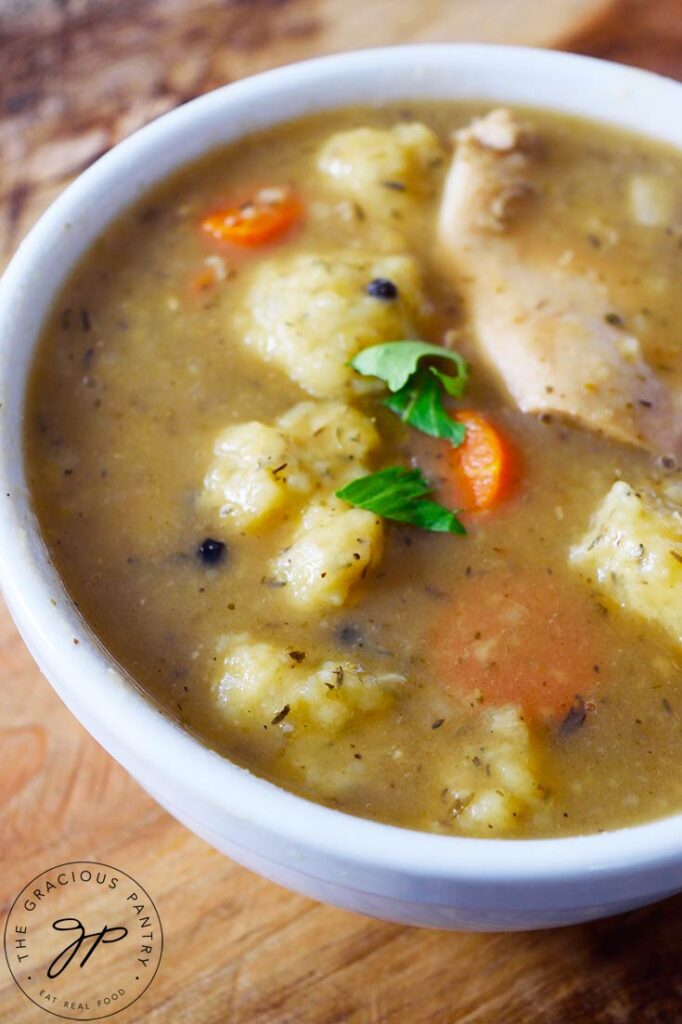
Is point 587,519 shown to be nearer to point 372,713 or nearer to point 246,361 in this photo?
point 372,713

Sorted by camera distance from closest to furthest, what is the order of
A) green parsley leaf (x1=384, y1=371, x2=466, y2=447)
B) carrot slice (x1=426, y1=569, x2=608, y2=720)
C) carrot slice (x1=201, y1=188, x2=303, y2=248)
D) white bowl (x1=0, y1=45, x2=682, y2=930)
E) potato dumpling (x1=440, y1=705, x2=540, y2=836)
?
white bowl (x1=0, y1=45, x2=682, y2=930)
potato dumpling (x1=440, y1=705, x2=540, y2=836)
carrot slice (x1=426, y1=569, x2=608, y2=720)
green parsley leaf (x1=384, y1=371, x2=466, y2=447)
carrot slice (x1=201, y1=188, x2=303, y2=248)

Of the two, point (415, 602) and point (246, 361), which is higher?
point (246, 361)

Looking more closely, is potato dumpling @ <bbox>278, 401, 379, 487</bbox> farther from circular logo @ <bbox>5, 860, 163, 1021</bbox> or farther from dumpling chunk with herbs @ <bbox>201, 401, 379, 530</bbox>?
circular logo @ <bbox>5, 860, 163, 1021</bbox>

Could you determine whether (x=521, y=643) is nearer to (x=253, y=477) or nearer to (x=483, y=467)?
(x=483, y=467)

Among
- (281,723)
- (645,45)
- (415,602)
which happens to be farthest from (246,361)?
(645,45)

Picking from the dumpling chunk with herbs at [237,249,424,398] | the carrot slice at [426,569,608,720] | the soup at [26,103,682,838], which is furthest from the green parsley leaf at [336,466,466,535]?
the dumpling chunk with herbs at [237,249,424,398]

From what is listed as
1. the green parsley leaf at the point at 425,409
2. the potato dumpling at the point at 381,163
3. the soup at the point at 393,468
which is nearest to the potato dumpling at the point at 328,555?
the soup at the point at 393,468

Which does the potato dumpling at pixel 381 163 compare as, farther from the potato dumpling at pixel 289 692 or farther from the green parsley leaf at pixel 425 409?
the potato dumpling at pixel 289 692
